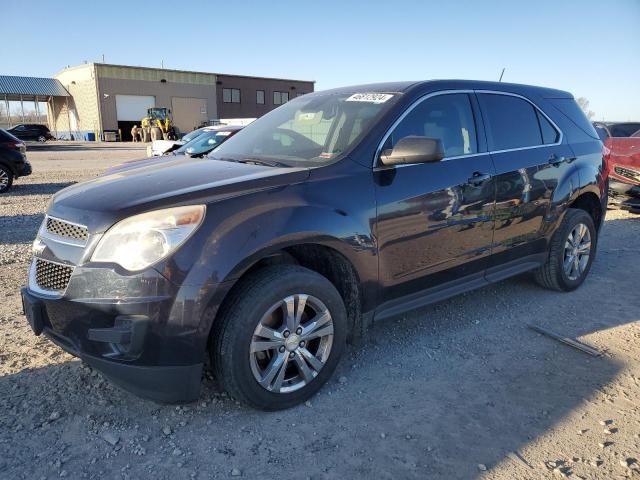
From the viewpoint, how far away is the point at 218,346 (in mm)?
2629

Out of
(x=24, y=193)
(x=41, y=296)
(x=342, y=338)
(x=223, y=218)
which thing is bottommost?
(x=24, y=193)

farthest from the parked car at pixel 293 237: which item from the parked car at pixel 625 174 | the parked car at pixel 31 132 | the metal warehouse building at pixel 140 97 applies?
the parked car at pixel 31 132

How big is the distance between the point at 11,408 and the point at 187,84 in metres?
53.8

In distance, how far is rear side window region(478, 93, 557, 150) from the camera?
13.1ft

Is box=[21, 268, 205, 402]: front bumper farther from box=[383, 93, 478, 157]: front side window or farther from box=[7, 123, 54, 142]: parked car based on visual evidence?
box=[7, 123, 54, 142]: parked car

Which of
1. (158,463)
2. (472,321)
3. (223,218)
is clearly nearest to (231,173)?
(223,218)

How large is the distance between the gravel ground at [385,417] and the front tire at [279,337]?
0.56 feet

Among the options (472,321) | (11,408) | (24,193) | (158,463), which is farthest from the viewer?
(24,193)

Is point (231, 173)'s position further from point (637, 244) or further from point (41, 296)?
point (637, 244)

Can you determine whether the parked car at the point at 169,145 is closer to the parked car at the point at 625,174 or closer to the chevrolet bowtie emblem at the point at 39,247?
the parked car at the point at 625,174

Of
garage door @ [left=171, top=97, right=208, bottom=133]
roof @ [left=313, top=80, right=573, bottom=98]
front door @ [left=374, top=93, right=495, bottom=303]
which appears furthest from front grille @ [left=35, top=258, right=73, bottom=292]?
garage door @ [left=171, top=97, right=208, bottom=133]

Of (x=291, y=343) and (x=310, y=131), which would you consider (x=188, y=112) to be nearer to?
(x=310, y=131)

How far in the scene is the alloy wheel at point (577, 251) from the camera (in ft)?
15.7

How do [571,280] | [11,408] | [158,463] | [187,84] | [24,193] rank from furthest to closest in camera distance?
[187,84] → [24,193] → [571,280] → [11,408] → [158,463]
